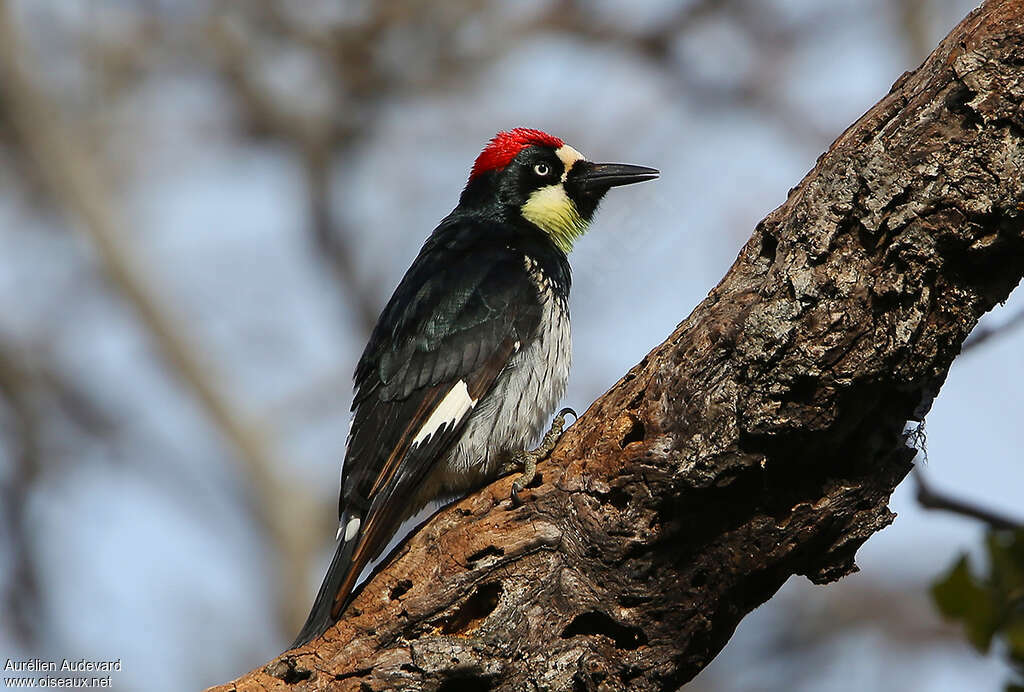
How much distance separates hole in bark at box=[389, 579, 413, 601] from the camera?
345 centimetres

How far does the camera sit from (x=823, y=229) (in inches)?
106

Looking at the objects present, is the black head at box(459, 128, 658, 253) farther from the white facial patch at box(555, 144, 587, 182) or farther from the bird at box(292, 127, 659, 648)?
the bird at box(292, 127, 659, 648)

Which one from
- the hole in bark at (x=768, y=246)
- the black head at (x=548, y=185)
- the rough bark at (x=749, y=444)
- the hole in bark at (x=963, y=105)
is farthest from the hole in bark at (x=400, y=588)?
the black head at (x=548, y=185)

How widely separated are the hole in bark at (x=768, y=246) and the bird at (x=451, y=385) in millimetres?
1095

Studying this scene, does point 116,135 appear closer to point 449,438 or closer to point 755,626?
point 755,626

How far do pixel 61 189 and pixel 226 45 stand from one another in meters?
2.12

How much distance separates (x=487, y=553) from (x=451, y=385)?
103cm

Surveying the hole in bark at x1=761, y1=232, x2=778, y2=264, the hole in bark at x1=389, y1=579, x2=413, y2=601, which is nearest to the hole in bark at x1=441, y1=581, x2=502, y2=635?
the hole in bark at x1=389, y1=579, x2=413, y2=601

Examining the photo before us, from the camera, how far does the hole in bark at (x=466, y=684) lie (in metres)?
3.14

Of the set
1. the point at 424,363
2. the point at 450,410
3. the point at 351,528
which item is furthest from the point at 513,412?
the point at 351,528

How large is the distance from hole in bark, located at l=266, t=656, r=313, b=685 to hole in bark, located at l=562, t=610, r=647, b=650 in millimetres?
798

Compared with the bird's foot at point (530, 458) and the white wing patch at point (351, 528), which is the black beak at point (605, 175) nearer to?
the bird's foot at point (530, 458)

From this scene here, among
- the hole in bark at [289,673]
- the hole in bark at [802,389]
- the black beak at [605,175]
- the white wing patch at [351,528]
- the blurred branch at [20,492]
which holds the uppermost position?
the blurred branch at [20,492]

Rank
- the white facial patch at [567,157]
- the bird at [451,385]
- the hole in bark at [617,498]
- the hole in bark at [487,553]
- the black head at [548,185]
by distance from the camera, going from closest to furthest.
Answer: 1. the hole in bark at [617,498]
2. the hole in bark at [487,553]
3. the bird at [451,385]
4. the black head at [548,185]
5. the white facial patch at [567,157]
